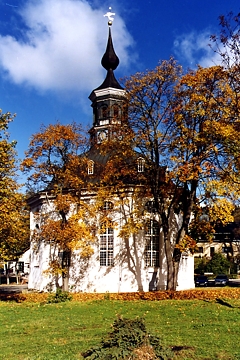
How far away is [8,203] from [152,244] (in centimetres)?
1082

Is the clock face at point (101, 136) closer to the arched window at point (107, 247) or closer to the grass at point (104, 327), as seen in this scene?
the arched window at point (107, 247)

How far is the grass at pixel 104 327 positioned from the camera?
8969 mm

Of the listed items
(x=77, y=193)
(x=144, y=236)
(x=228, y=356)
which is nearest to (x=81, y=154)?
(x=77, y=193)

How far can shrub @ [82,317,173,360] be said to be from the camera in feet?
24.4

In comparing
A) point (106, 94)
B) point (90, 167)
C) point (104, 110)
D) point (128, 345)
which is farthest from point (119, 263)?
point (128, 345)

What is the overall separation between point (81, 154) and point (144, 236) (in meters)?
6.42

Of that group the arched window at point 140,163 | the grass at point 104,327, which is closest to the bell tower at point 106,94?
the arched window at point 140,163

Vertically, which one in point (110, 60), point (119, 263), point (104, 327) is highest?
point (110, 60)

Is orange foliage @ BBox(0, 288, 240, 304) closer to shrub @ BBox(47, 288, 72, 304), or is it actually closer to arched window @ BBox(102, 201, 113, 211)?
shrub @ BBox(47, 288, 72, 304)

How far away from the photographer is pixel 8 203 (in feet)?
59.9

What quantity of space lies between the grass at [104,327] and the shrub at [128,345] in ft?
2.15

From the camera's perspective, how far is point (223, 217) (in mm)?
20281

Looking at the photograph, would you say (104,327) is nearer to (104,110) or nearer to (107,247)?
(107,247)

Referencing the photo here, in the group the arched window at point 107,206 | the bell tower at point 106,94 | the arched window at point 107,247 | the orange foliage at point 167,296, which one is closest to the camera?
the orange foliage at point 167,296
